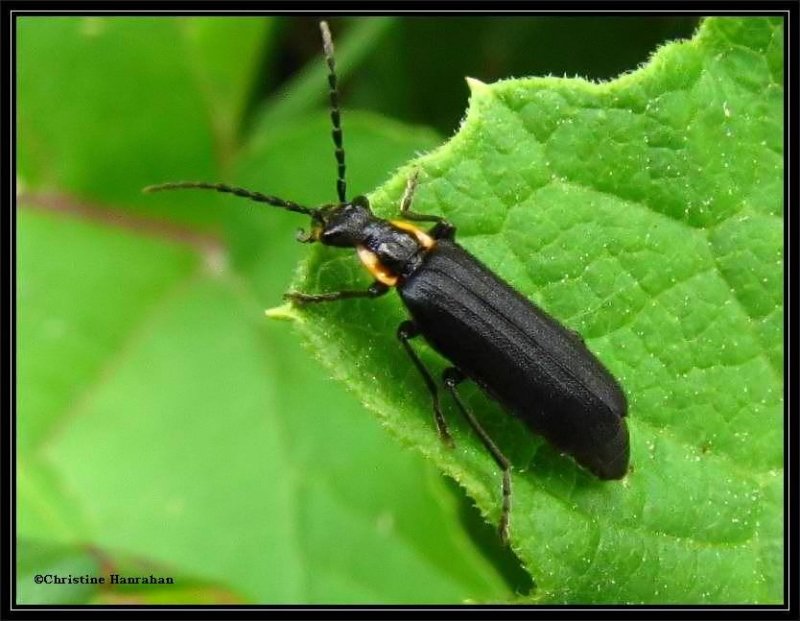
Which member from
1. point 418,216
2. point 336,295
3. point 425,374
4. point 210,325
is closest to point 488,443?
point 425,374

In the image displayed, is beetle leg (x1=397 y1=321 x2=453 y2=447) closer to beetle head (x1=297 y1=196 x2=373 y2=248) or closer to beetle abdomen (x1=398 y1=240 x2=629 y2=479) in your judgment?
beetle abdomen (x1=398 y1=240 x2=629 y2=479)

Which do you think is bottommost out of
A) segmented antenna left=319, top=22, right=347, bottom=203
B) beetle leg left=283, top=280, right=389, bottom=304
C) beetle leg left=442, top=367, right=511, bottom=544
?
beetle leg left=442, top=367, right=511, bottom=544

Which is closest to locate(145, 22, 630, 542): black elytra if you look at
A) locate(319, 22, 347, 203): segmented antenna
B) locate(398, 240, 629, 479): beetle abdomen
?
locate(398, 240, 629, 479): beetle abdomen

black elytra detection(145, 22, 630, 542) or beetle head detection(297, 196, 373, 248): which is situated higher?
beetle head detection(297, 196, 373, 248)

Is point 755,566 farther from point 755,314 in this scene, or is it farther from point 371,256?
point 371,256

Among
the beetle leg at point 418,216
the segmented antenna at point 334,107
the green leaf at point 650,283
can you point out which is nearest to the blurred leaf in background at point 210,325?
the segmented antenna at point 334,107

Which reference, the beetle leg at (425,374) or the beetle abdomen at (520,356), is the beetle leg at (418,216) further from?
the beetle leg at (425,374)

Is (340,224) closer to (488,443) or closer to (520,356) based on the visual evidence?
(520,356)
